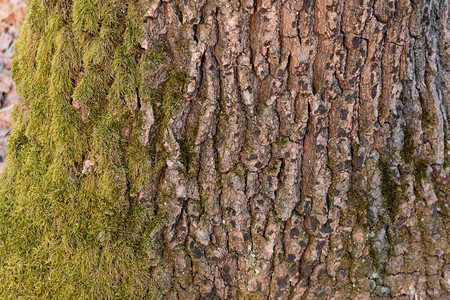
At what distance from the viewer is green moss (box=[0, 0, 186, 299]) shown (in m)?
1.68

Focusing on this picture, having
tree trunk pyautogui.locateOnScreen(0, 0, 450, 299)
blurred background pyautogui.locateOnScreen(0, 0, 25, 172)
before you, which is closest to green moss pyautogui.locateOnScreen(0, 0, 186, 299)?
tree trunk pyautogui.locateOnScreen(0, 0, 450, 299)

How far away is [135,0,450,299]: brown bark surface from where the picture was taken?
159cm

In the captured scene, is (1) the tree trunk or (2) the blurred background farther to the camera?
(2) the blurred background

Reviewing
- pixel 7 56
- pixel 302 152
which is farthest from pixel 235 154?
pixel 7 56

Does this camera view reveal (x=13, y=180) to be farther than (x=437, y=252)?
Yes

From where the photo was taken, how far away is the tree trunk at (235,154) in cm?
161

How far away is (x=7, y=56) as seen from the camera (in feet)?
13.2

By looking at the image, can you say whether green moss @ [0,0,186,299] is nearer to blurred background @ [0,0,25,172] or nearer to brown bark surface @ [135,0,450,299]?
brown bark surface @ [135,0,450,299]

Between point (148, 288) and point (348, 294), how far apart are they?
0.83 m

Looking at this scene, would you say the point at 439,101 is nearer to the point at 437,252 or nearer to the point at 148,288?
the point at 437,252

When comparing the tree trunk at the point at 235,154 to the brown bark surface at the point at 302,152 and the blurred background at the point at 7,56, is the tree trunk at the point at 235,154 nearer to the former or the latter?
the brown bark surface at the point at 302,152

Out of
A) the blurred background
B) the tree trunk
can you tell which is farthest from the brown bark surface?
the blurred background

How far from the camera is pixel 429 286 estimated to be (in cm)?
189

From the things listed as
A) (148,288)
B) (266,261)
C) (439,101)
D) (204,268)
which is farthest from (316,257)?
(439,101)
